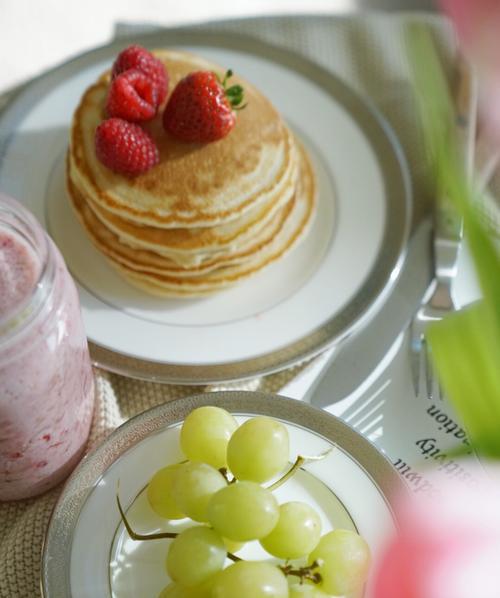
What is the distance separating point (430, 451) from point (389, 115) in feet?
2.24

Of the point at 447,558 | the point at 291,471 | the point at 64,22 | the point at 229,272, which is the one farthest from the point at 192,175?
the point at 447,558

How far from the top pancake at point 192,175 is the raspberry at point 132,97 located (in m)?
0.04

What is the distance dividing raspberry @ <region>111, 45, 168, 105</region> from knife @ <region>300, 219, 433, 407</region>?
0.44 metres

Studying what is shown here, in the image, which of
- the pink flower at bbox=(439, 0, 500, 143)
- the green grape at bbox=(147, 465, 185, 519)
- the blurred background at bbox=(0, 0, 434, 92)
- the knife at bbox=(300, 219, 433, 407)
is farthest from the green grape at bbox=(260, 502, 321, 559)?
the blurred background at bbox=(0, 0, 434, 92)

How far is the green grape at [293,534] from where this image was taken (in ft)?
2.53

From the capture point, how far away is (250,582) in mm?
708

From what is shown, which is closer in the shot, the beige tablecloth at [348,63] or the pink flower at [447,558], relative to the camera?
the pink flower at [447,558]

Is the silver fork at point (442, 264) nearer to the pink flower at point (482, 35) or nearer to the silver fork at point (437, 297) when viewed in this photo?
the silver fork at point (437, 297)

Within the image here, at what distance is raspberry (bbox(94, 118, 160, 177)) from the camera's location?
1.05 metres

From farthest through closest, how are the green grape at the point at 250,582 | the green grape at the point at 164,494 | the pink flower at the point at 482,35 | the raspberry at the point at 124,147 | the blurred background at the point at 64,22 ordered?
the blurred background at the point at 64,22
the raspberry at the point at 124,147
the green grape at the point at 164,494
the green grape at the point at 250,582
the pink flower at the point at 482,35

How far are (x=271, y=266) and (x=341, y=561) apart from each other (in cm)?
54

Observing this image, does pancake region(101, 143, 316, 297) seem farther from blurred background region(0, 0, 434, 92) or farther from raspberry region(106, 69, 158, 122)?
blurred background region(0, 0, 434, 92)

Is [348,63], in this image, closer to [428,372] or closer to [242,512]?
[428,372]

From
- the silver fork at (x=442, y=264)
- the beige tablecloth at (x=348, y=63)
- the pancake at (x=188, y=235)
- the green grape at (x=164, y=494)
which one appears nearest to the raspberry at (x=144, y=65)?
the pancake at (x=188, y=235)
